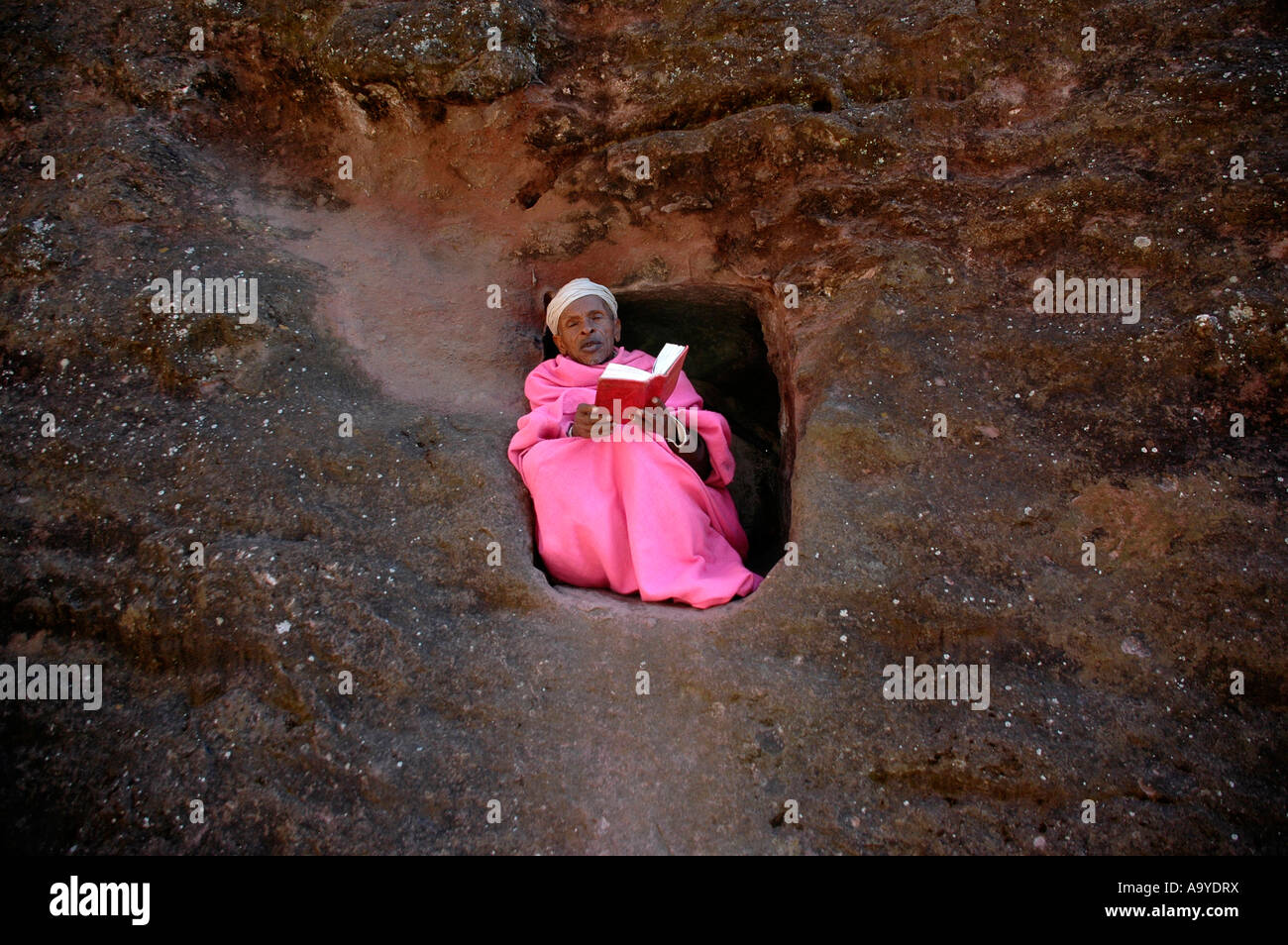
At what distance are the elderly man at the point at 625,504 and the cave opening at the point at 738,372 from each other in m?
0.60

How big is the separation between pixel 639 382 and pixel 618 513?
0.61 metres

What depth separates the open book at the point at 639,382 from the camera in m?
2.74

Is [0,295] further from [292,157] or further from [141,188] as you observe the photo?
[292,157]

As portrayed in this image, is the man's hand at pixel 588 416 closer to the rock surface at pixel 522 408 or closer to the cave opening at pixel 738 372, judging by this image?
the rock surface at pixel 522 408

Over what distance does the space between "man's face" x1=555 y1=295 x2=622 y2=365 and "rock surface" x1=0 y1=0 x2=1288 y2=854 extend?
0.31 metres

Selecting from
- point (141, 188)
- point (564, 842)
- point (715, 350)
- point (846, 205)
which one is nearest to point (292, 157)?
point (141, 188)

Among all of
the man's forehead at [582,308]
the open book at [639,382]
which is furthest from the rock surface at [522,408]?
the open book at [639,382]

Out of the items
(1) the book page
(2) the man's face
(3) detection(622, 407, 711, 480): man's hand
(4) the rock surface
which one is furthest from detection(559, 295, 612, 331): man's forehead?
(1) the book page

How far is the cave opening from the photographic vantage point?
3955 mm

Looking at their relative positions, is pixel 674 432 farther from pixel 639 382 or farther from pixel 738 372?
pixel 738 372

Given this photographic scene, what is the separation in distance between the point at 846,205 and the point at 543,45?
1719 mm

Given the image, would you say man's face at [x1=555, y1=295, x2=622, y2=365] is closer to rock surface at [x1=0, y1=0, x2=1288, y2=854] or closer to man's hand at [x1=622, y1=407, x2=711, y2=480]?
rock surface at [x1=0, y1=0, x2=1288, y2=854]

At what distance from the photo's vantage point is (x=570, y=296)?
12.0 ft

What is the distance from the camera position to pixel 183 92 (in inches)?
147
